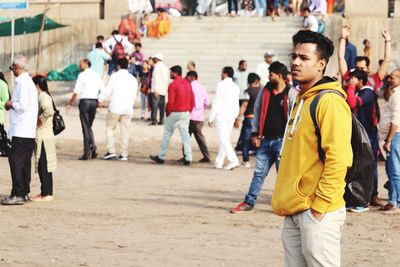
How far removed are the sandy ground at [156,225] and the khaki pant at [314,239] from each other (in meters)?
3.54

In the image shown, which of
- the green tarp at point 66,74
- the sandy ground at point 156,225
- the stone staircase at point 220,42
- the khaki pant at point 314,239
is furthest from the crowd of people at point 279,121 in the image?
the green tarp at point 66,74

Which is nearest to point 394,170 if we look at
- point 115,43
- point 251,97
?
point 251,97

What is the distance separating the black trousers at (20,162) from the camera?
542 inches

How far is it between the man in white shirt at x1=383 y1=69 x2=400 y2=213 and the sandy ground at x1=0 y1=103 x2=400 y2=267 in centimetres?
30

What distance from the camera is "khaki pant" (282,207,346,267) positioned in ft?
21.5

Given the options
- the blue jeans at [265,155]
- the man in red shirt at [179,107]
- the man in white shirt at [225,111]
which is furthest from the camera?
the man in red shirt at [179,107]

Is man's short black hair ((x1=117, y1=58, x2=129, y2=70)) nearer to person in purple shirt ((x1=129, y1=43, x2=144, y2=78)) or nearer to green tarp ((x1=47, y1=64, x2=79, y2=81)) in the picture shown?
person in purple shirt ((x1=129, y1=43, x2=144, y2=78))

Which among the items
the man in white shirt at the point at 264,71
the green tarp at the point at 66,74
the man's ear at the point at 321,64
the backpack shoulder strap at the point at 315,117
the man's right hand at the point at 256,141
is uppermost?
the man's ear at the point at 321,64

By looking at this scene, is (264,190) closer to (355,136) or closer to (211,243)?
(211,243)

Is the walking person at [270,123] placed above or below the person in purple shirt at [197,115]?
above

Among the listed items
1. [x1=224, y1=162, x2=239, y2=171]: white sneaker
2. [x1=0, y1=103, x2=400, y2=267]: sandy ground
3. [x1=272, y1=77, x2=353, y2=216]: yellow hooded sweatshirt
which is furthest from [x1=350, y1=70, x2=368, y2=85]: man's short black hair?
[x1=272, y1=77, x2=353, y2=216]: yellow hooded sweatshirt

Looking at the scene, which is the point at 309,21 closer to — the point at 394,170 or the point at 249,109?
the point at 249,109

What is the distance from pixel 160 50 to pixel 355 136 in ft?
79.0

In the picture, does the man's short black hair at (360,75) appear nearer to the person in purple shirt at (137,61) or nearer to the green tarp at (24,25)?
the person in purple shirt at (137,61)
